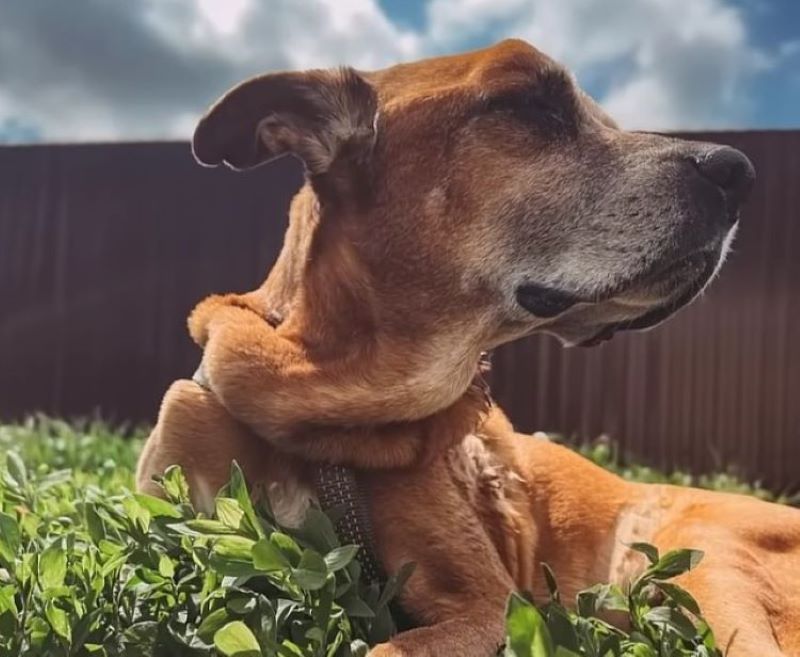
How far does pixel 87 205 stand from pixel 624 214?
446cm

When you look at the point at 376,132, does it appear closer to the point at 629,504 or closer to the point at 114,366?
the point at 629,504

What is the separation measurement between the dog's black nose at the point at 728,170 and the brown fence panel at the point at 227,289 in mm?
3227

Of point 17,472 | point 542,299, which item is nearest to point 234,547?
point 542,299

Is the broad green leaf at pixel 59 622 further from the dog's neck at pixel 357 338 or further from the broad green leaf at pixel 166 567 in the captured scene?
the dog's neck at pixel 357 338

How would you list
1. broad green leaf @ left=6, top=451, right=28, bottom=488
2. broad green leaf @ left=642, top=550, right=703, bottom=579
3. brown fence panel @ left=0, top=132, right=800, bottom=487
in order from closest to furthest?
broad green leaf @ left=642, top=550, right=703, bottom=579 < broad green leaf @ left=6, top=451, right=28, bottom=488 < brown fence panel @ left=0, top=132, right=800, bottom=487

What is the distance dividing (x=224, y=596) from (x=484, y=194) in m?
0.84

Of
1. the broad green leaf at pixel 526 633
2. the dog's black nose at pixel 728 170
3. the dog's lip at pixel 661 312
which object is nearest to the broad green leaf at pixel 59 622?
the broad green leaf at pixel 526 633

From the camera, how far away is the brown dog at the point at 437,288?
174cm

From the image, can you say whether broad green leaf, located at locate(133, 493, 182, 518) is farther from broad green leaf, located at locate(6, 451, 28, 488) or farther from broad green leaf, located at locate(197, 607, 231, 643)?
broad green leaf, located at locate(6, 451, 28, 488)

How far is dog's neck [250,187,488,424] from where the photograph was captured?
1.78 m

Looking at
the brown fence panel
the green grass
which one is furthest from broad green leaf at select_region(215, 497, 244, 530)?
the brown fence panel

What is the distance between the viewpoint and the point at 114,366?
5.42 meters

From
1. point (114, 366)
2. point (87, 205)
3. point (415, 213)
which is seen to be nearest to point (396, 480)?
point (415, 213)

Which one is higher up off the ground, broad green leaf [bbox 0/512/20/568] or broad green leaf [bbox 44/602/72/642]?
broad green leaf [bbox 0/512/20/568]
